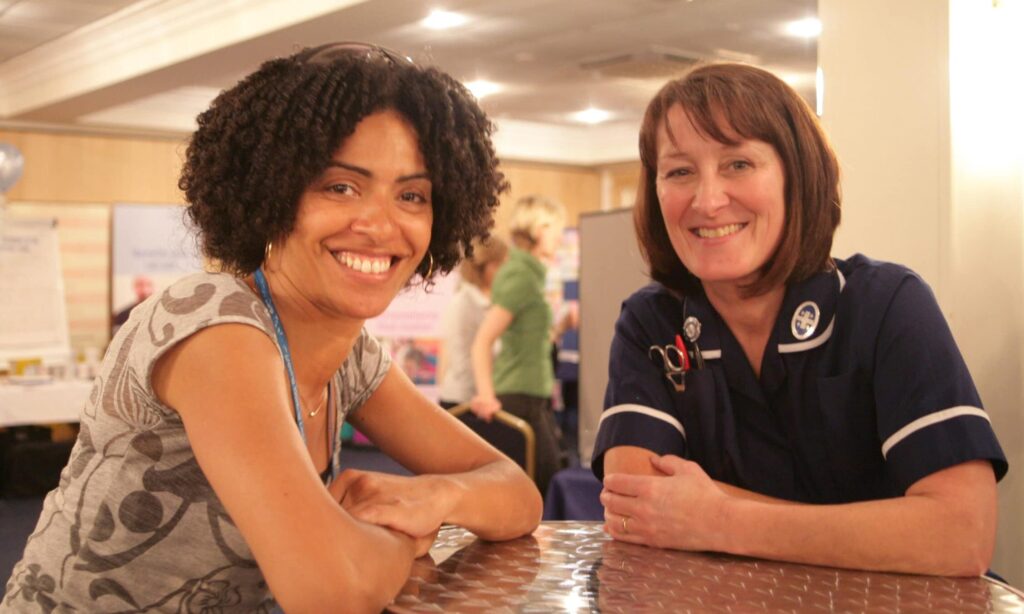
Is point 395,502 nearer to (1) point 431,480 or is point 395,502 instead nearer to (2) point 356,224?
(1) point 431,480

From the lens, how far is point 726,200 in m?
1.75

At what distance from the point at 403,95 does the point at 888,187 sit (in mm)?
1908

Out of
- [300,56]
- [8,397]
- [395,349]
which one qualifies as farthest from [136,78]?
[300,56]

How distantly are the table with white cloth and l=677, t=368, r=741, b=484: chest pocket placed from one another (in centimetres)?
624

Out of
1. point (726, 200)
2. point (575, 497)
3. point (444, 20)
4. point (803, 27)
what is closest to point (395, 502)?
point (726, 200)

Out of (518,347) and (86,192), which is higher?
(86,192)

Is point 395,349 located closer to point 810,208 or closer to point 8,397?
point 8,397

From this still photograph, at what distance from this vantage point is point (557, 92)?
384 inches

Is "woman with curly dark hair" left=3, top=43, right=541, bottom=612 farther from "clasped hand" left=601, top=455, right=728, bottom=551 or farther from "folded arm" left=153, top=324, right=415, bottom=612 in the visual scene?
"clasped hand" left=601, top=455, right=728, bottom=551

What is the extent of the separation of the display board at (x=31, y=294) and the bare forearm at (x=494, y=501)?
801cm

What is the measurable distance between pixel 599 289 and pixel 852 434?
10.4 feet

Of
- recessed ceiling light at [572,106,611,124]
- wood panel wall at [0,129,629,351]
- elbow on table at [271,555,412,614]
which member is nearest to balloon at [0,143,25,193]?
wood panel wall at [0,129,629,351]

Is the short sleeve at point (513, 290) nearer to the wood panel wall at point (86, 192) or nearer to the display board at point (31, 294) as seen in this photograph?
the display board at point (31, 294)

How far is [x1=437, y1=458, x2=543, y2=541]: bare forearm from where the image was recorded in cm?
152
